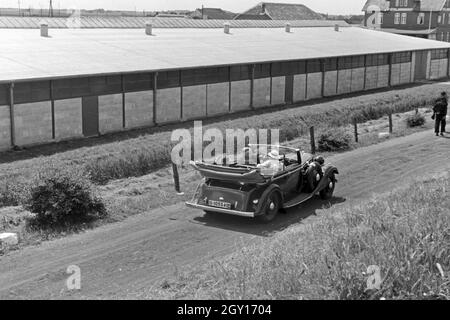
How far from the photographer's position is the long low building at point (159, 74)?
24516 mm

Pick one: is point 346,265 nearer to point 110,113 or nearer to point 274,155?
point 274,155

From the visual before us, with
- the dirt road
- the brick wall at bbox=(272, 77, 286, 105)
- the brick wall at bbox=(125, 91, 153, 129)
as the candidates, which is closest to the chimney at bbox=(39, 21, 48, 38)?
the brick wall at bbox=(125, 91, 153, 129)

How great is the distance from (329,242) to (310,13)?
92720 mm

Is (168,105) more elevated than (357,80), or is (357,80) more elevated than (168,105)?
(168,105)

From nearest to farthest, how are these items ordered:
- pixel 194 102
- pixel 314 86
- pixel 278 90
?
pixel 194 102 → pixel 278 90 → pixel 314 86

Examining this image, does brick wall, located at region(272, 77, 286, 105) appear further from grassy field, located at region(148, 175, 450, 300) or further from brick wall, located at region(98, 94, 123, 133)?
grassy field, located at region(148, 175, 450, 300)

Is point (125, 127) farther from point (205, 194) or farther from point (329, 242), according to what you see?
point (329, 242)

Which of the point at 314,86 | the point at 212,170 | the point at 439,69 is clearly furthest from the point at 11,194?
the point at 439,69

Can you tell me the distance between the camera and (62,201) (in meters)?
14.6

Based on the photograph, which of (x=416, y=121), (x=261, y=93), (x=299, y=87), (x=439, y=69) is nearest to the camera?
(x=416, y=121)

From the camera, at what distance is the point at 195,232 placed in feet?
46.1

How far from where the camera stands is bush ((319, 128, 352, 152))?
23859 mm

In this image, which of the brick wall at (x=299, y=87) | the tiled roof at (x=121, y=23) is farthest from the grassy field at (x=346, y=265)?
the tiled roof at (x=121, y=23)

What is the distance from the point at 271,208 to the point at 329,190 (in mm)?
2653
